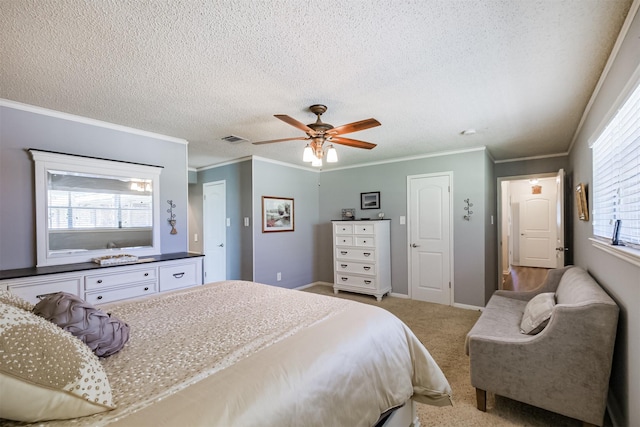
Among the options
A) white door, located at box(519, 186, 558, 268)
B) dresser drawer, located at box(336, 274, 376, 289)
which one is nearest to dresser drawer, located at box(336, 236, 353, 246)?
dresser drawer, located at box(336, 274, 376, 289)

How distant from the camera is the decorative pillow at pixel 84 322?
104 cm

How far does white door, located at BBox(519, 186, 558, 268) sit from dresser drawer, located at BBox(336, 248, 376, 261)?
547 cm

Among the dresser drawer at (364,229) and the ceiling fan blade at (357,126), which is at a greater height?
the ceiling fan blade at (357,126)

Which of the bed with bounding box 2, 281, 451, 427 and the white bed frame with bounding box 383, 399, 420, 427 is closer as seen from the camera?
the bed with bounding box 2, 281, 451, 427

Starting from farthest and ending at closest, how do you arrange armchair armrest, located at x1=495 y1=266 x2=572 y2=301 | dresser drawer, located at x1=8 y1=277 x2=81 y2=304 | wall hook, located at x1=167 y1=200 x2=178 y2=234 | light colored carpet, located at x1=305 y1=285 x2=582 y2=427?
wall hook, located at x1=167 y1=200 x2=178 y2=234 < armchair armrest, located at x1=495 y1=266 x2=572 y2=301 < dresser drawer, located at x1=8 y1=277 x2=81 y2=304 < light colored carpet, located at x1=305 y1=285 x2=582 y2=427

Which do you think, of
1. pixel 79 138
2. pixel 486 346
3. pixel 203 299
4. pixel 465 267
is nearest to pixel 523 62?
pixel 486 346

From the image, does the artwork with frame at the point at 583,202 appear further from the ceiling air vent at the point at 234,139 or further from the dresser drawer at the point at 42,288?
the dresser drawer at the point at 42,288

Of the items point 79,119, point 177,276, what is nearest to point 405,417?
point 177,276

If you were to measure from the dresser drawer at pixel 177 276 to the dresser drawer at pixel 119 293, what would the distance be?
120 millimetres

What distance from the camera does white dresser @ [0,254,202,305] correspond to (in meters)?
2.20

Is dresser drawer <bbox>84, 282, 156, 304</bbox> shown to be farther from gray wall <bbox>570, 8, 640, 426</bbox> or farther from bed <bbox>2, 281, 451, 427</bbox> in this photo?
gray wall <bbox>570, 8, 640, 426</bbox>

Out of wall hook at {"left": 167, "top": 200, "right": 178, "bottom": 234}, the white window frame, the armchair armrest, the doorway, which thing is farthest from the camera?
the doorway

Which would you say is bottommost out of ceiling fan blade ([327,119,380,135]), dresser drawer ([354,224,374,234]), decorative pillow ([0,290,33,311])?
decorative pillow ([0,290,33,311])

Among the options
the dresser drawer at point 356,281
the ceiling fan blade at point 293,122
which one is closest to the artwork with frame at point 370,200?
the dresser drawer at point 356,281
